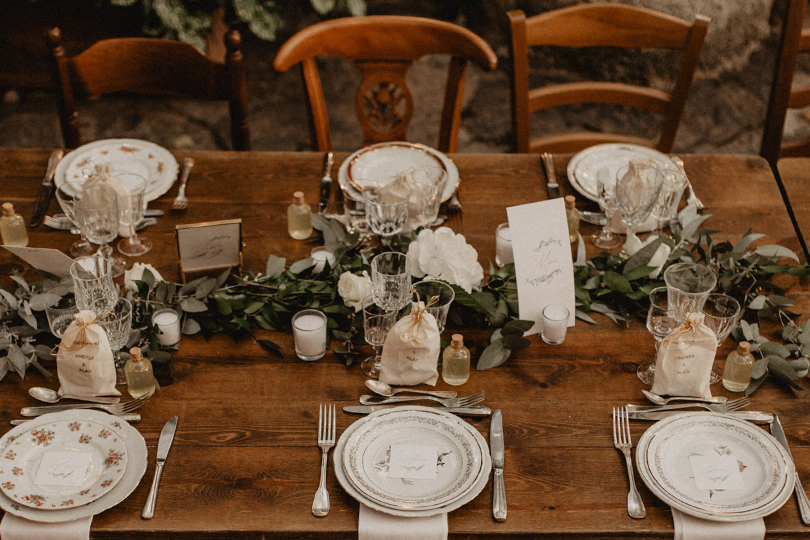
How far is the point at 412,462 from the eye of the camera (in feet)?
4.23

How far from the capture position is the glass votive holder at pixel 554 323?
152 cm

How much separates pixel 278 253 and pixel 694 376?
88cm

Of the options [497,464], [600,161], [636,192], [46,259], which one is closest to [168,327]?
[46,259]

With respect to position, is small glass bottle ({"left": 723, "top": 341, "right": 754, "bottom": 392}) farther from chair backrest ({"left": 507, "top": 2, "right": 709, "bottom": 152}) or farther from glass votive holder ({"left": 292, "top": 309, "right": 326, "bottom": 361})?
chair backrest ({"left": 507, "top": 2, "right": 709, "bottom": 152})

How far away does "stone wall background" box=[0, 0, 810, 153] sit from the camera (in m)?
3.66

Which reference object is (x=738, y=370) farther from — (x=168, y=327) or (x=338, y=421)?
(x=168, y=327)

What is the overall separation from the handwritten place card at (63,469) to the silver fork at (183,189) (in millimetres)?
764

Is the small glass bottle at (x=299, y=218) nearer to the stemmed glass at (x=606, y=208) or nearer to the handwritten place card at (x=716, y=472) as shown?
the stemmed glass at (x=606, y=208)

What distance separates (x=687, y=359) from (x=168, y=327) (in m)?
0.91

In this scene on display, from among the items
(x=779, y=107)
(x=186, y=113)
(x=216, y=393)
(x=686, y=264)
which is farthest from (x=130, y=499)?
(x=186, y=113)

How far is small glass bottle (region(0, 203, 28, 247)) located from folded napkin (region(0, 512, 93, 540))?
0.74 metres

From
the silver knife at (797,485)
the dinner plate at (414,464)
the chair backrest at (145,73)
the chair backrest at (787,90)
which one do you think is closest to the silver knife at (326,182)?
the chair backrest at (145,73)

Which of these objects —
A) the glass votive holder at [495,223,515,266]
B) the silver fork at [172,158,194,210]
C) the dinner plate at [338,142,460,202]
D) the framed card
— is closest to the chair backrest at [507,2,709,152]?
the dinner plate at [338,142,460,202]

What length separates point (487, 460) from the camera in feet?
4.19
